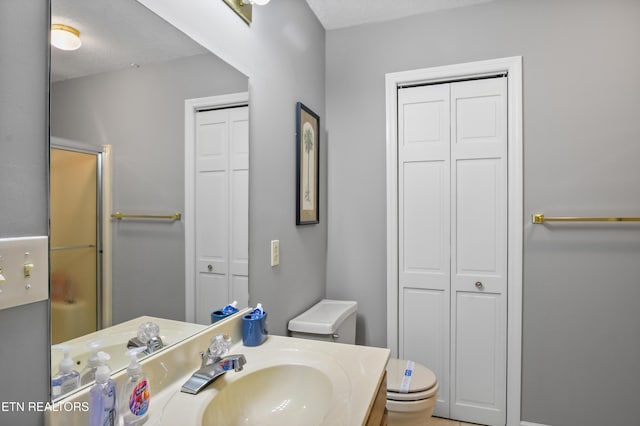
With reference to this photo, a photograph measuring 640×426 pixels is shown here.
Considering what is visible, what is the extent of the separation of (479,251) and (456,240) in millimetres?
138

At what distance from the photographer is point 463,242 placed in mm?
2064

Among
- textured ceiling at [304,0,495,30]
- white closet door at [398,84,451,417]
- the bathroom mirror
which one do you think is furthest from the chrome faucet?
textured ceiling at [304,0,495,30]

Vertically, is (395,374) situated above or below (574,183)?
below

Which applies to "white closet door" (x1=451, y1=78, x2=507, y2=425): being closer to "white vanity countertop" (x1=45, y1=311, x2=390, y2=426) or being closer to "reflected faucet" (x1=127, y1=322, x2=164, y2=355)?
"white vanity countertop" (x1=45, y1=311, x2=390, y2=426)

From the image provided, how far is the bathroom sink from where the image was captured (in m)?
0.97

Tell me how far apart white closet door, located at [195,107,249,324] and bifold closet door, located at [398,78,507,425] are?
116 cm

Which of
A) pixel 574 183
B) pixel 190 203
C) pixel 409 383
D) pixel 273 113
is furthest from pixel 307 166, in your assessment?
pixel 574 183

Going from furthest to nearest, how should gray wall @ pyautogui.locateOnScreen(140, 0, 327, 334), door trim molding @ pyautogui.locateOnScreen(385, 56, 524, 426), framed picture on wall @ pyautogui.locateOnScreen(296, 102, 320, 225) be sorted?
door trim molding @ pyautogui.locateOnScreen(385, 56, 524, 426), framed picture on wall @ pyautogui.locateOnScreen(296, 102, 320, 225), gray wall @ pyautogui.locateOnScreen(140, 0, 327, 334)

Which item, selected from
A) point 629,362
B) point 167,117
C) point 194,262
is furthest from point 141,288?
point 629,362

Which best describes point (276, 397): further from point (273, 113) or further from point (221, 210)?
point (273, 113)

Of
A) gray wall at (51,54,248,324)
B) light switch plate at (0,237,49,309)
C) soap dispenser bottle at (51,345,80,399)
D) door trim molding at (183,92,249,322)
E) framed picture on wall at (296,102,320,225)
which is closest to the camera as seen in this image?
light switch plate at (0,237,49,309)

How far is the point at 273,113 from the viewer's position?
1.60 m

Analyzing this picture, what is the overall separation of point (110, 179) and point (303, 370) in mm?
779

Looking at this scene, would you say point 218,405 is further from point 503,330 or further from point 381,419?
point 503,330
